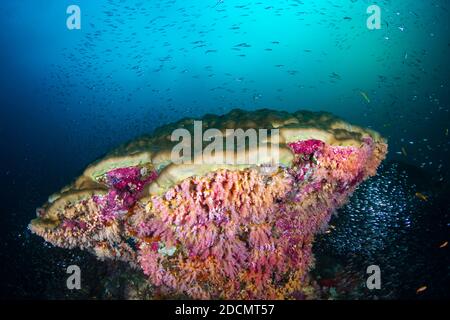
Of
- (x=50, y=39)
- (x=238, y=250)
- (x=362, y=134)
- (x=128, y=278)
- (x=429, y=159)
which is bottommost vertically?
(x=128, y=278)

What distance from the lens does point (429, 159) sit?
22.6 m

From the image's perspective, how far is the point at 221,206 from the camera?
3.29m

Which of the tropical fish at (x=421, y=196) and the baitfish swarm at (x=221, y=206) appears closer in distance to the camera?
the baitfish swarm at (x=221, y=206)

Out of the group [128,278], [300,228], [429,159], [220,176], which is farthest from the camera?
[429,159]

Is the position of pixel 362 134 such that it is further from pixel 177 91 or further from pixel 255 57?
pixel 255 57

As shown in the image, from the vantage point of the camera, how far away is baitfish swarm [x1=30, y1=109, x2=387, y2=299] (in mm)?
3207

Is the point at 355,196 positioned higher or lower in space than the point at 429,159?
lower

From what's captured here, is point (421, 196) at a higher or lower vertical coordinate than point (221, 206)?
higher

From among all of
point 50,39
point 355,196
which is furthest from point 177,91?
point 355,196

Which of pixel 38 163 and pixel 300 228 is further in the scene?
pixel 38 163

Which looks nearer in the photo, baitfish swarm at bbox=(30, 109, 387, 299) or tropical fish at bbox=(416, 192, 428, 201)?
baitfish swarm at bbox=(30, 109, 387, 299)

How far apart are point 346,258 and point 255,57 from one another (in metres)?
96.3

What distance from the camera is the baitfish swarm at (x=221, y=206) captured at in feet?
10.5

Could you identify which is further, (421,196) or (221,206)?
(421,196)
